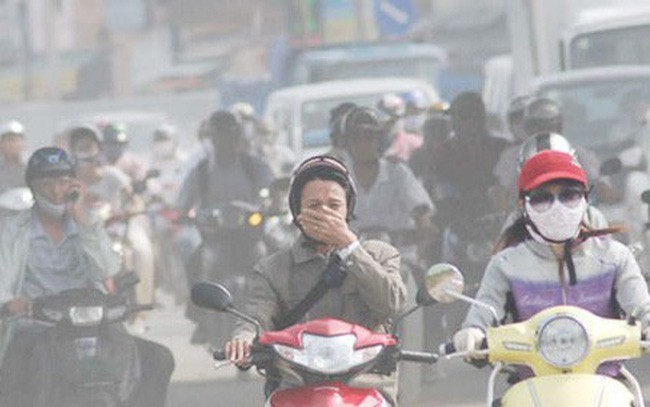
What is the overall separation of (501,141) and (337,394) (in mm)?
10086

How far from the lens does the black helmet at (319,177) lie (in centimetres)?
971

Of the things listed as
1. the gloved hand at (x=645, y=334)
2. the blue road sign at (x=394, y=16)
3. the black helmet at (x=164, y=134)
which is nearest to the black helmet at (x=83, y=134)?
the black helmet at (x=164, y=134)

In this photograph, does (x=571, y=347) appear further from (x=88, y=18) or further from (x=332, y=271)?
(x=88, y=18)

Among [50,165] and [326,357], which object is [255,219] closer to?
[50,165]

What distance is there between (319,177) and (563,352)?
1.40m

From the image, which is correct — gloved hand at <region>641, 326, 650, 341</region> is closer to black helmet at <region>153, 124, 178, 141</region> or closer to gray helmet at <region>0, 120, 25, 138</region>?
gray helmet at <region>0, 120, 25, 138</region>

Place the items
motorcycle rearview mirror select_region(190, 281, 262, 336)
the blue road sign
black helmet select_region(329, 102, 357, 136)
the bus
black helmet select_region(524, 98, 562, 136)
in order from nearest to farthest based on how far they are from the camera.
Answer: motorcycle rearview mirror select_region(190, 281, 262, 336), black helmet select_region(524, 98, 562, 136), black helmet select_region(329, 102, 357, 136), the bus, the blue road sign

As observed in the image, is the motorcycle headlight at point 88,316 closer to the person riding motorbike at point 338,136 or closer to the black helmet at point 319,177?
the person riding motorbike at point 338,136

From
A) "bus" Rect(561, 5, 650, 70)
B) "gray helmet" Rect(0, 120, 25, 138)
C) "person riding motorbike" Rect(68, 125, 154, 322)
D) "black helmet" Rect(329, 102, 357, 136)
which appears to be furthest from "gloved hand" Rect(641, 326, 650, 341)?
"bus" Rect(561, 5, 650, 70)

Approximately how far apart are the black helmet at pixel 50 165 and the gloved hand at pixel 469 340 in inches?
248

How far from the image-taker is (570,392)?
847 cm

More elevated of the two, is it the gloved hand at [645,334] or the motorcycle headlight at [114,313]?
the gloved hand at [645,334]

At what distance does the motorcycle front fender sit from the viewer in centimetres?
845

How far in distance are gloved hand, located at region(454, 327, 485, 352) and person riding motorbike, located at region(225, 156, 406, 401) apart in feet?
2.42
